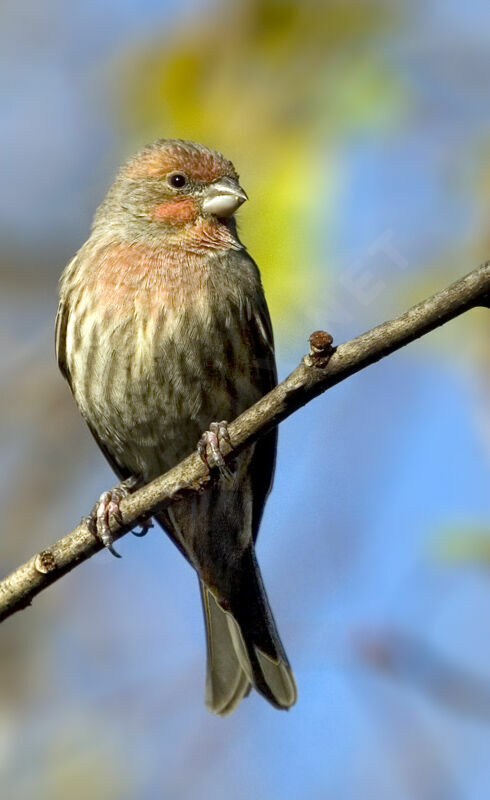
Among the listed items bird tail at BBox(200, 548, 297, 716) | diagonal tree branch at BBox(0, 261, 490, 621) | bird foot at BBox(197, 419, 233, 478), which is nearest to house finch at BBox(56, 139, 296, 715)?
bird tail at BBox(200, 548, 297, 716)

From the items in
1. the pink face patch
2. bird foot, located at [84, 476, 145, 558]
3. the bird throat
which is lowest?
bird foot, located at [84, 476, 145, 558]

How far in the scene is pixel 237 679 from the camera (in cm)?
583

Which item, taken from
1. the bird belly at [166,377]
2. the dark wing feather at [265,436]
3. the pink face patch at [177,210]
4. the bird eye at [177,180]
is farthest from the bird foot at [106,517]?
the bird eye at [177,180]

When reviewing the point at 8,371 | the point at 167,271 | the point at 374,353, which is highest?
the point at 8,371

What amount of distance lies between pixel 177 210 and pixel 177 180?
244 millimetres

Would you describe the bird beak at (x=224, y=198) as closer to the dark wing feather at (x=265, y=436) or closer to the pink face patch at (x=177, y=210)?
the pink face patch at (x=177, y=210)

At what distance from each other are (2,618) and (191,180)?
105 inches

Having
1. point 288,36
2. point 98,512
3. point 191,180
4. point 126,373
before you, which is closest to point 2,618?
point 98,512

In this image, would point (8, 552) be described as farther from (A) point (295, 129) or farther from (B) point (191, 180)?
(A) point (295, 129)

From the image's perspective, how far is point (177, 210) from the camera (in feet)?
19.3

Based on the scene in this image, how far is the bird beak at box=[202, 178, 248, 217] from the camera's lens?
5719 mm

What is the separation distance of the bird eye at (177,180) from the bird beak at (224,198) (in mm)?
185

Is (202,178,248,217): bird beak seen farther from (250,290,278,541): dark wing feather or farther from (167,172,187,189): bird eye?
(250,290,278,541): dark wing feather

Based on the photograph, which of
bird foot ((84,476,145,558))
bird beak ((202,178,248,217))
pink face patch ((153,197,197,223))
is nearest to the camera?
bird foot ((84,476,145,558))
